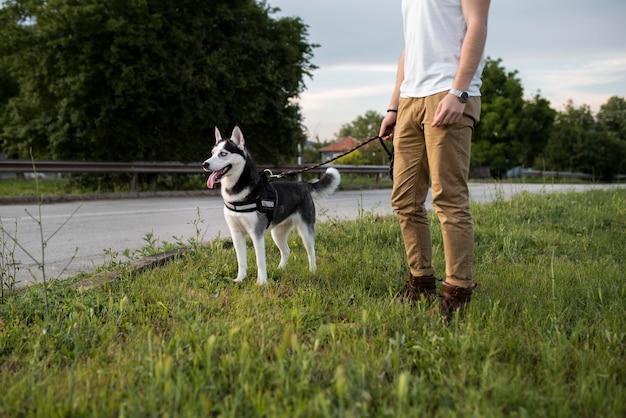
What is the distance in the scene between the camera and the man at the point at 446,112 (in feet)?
9.82

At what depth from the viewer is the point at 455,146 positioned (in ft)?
10.1

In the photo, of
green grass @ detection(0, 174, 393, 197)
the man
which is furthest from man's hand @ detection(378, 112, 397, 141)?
green grass @ detection(0, 174, 393, 197)

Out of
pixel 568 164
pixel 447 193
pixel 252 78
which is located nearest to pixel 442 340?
pixel 447 193

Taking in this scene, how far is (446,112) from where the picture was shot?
298 centimetres

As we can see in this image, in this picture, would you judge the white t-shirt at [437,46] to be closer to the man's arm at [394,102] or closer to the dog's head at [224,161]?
the man's arm at [394,102]

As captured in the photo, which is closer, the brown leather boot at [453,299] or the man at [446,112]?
the man at [446,112]

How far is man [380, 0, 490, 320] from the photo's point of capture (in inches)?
118

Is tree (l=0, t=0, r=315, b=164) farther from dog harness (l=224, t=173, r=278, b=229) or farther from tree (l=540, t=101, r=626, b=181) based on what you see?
tree (l=540, t=101, r=626, b=181)

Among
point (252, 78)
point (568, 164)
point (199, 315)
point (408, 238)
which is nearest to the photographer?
point (199, 315)

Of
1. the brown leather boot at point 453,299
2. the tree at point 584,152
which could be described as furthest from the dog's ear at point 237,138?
the tree at point 584,152

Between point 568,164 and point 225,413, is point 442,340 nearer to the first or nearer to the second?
point 225,413

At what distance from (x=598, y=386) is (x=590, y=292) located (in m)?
1.44

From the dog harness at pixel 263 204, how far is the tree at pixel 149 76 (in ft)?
39.2

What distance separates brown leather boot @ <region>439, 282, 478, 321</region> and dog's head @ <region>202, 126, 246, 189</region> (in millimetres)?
2008
